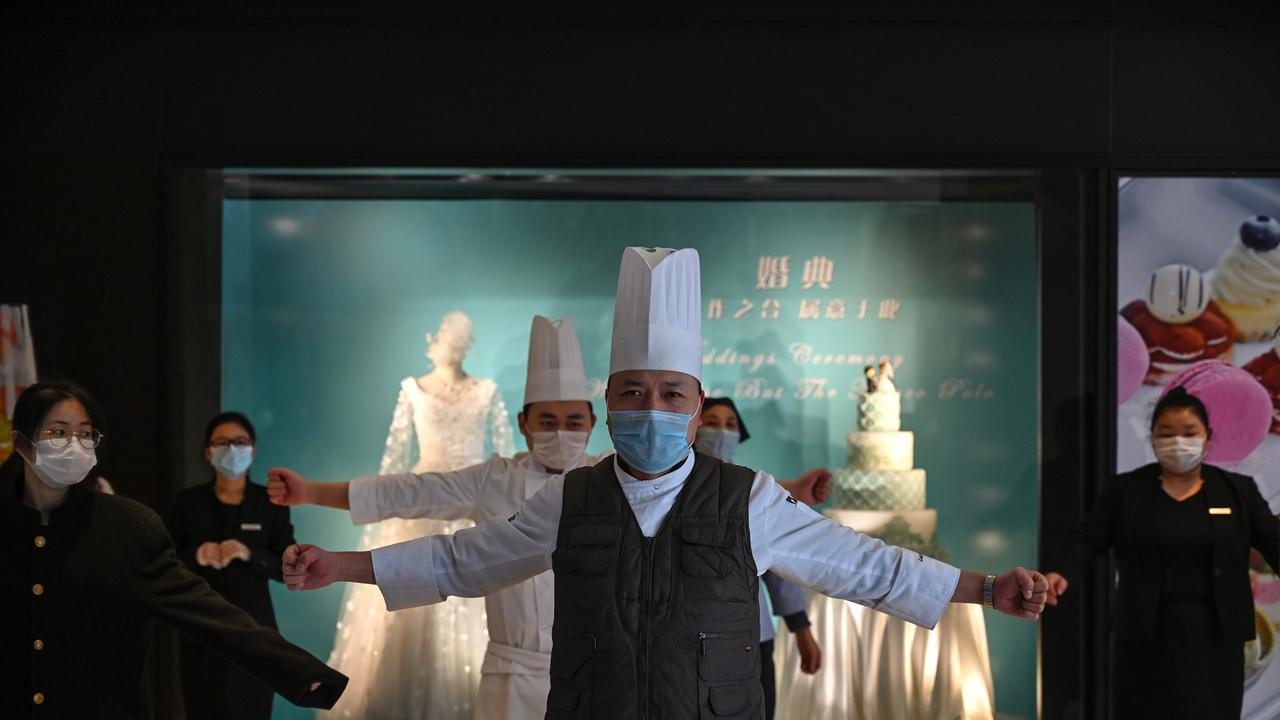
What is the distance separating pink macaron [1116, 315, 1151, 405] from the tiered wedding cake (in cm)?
91

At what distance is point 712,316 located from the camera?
18.2 feet

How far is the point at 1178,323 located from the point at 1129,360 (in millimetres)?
258

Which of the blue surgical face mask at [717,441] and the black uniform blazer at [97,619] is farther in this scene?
the blue surgical face mask at [717,441]

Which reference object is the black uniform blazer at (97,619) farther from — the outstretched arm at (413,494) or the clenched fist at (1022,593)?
the clenched fist at (1022,593)

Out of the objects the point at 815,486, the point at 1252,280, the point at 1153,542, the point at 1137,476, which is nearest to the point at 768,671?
the point at 815,486

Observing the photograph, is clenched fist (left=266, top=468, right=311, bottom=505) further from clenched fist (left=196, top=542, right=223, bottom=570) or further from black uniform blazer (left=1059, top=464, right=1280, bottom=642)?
black uniform blazer (left=1059, top=464, right=1280, bottom=642)

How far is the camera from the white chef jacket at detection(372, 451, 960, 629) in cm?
275

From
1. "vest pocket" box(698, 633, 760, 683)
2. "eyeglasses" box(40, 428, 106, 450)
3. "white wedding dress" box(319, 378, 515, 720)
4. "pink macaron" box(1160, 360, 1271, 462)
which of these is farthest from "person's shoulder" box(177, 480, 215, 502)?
"pink macaron" box(1160, 360, 1271, 462)

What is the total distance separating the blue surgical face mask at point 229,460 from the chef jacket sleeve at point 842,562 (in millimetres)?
2856

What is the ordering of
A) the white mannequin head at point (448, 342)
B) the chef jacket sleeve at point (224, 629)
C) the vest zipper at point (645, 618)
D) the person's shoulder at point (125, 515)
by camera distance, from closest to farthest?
the vest zipper at point (645, 618) → the chef jacket sleeve at point (224, 629) → the person's shoulder at point (125, 515) → the white mannequin head at point (448, 342)

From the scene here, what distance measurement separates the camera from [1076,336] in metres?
5.43

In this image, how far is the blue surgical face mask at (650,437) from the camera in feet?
8.90

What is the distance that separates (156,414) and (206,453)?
58 cm

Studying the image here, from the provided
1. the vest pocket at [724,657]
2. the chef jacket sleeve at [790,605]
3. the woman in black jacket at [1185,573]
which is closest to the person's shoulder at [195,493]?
the chef jacket sleeve at [790,605]
